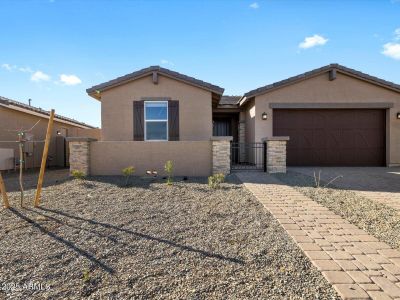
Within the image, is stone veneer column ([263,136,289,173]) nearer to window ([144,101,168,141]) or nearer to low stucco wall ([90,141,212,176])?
low stucco wall ([90,141,212,176])

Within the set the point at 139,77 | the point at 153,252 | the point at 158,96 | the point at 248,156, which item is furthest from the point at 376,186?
the point at 139,77

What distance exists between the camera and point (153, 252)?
9.96 feet

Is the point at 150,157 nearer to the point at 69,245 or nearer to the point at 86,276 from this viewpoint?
the point at 69,245

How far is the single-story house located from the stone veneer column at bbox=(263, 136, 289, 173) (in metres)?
0.15

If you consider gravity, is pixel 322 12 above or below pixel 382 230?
above

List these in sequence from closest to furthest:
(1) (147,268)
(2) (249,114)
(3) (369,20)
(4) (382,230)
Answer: (1) (147,268)
(4) (382,230)
(3) (369,20)
(2) (249,114)

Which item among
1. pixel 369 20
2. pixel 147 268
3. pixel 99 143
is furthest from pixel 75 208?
pixel 369 20

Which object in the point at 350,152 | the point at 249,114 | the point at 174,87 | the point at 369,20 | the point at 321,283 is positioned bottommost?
the point at 321,283

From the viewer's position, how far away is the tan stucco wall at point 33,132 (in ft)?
39.1

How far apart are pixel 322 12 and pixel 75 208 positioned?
359 inches

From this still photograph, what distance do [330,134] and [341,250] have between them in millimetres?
9944

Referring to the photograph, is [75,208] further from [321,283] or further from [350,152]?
[350,152]

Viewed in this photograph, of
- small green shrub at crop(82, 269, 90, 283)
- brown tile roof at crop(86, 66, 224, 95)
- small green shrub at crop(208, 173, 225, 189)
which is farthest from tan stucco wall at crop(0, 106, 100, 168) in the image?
small green shrub at crop(82, 269, 90, 283)

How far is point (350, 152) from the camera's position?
11.8 meters
